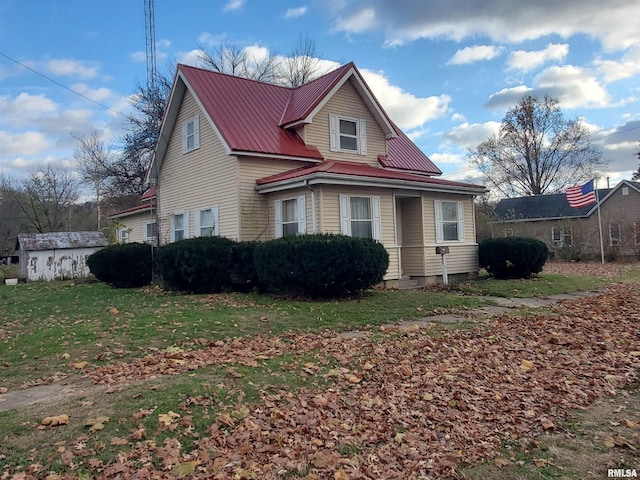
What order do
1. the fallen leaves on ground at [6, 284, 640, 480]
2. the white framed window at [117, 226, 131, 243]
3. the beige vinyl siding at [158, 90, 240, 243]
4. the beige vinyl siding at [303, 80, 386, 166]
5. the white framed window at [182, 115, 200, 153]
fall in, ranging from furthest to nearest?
the white framed window at [117, 226, 131, 243]
the white framed window at [182, 115, 200, 153]
the beige vinyl siding at [303, 80, 386, 166]
the beige vinyl siding at [158, 90, 240, 243]
the fallen leaves on ground at [6, 284, 640, 480]

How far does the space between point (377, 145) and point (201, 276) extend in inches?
337

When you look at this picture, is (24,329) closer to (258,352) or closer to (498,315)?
(258,352)

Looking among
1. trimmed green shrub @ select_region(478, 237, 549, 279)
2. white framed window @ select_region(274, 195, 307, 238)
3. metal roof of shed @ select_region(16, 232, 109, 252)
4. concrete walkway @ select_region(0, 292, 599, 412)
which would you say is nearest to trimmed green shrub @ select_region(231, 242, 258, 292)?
white framed window @ select_region(274, 195, 307, 238)

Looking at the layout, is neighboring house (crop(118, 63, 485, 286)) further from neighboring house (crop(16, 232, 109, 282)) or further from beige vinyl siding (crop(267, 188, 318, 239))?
neighboring house (crop(16, 232, 109, 282))

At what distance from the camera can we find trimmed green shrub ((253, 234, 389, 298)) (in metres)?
11.7

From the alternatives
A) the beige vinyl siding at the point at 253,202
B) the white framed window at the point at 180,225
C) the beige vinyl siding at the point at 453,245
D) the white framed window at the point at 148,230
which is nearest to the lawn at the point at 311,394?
the beige vinyl siding at the point at 253,202

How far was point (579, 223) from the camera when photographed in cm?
3366

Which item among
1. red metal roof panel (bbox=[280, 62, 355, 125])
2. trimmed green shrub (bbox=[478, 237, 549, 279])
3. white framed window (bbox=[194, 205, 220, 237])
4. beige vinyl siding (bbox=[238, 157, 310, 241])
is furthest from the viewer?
red metal roof panel (bbox=[280, 62, 355, 125])

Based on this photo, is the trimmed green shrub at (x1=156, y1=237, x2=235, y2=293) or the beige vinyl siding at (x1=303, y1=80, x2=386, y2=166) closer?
the trimmed green shrub at (x1=156, y1=237, x2=235, y2=293)

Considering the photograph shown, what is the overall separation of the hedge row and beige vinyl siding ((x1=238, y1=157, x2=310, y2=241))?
92cm

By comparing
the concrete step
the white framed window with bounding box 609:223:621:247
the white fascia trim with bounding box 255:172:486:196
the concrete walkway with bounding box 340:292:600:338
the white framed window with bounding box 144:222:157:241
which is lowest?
the concrete walkway with bounding box 340:292:600:338

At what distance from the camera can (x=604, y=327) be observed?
8.90 metres

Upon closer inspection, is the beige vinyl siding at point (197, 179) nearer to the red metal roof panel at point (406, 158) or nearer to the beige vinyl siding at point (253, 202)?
the beige vinyl siding at point (253, 202)

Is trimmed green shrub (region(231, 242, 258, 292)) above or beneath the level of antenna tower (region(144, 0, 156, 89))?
beneath
